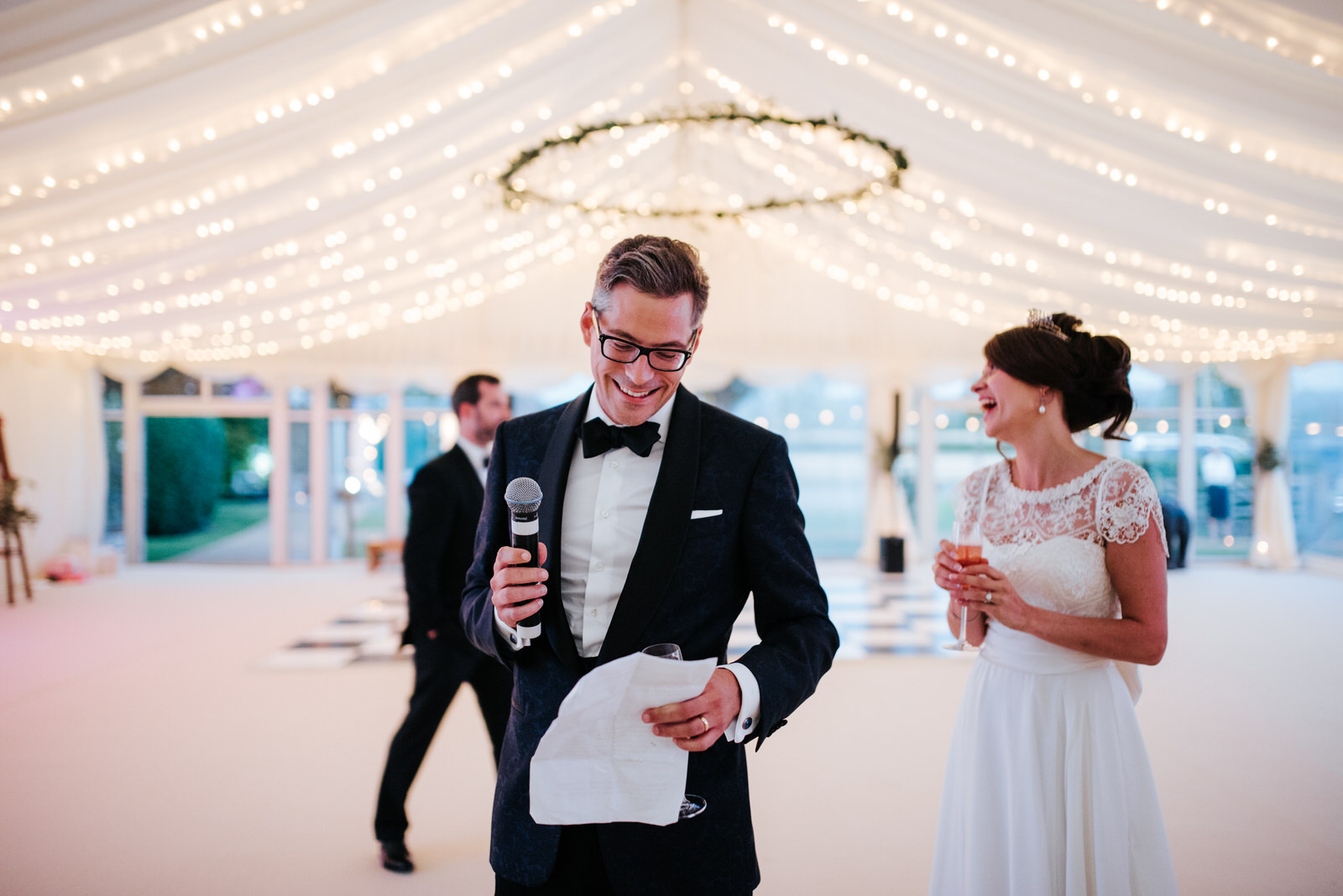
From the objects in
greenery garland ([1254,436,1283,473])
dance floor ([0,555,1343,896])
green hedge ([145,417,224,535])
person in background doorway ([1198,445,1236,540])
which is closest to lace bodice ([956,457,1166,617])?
dance floor ([0,555,1343,896])

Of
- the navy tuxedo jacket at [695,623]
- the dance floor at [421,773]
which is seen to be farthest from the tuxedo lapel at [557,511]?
the dance floor at [421,773]

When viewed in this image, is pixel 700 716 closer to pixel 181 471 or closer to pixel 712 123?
pixel 712 123

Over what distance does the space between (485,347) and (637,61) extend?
588 cm

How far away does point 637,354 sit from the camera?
1.33 m

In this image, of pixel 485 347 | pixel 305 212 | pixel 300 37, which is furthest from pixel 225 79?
pixel 485 347

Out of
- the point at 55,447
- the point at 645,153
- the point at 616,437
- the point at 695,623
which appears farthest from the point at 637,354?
the point at 55,447

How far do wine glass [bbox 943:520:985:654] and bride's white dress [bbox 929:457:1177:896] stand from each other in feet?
0.25

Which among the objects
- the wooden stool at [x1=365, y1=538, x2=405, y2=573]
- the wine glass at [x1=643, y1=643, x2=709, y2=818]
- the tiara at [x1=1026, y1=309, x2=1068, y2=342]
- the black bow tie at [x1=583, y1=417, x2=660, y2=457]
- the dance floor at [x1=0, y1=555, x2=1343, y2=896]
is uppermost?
the tiara at [x1=1026, y1=309, x2=1068, y2=342]

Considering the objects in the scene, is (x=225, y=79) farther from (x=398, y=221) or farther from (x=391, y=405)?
(x=391, y=405)

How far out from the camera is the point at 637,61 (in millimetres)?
5957

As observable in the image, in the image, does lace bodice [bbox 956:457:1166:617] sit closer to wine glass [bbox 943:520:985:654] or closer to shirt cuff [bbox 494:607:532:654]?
wine glass [bbox 943:520:985:654]

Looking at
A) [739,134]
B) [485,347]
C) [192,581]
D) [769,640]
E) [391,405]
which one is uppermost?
[739,134]

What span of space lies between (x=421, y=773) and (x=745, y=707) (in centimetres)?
326

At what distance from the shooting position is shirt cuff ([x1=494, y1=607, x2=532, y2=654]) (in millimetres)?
1286
